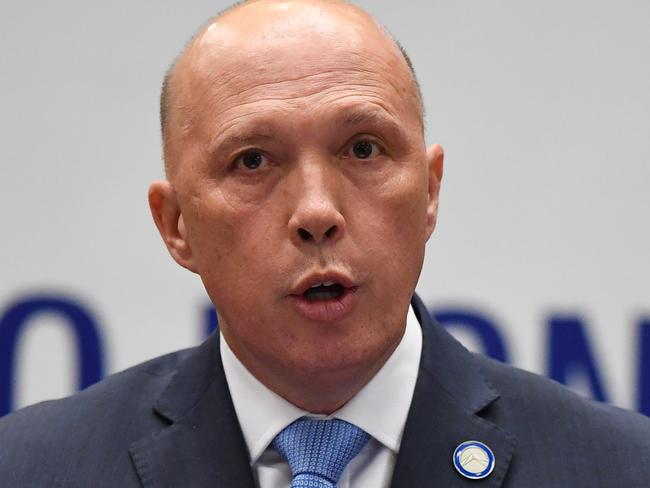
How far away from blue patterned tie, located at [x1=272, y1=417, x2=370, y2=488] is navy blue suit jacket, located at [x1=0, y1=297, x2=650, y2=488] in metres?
0.09

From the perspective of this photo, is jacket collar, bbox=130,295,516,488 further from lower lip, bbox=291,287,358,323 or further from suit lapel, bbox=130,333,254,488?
lower lip, bbox=291,287,358,323

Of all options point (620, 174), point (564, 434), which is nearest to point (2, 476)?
point (564, 434)

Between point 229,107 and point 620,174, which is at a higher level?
point 229,107

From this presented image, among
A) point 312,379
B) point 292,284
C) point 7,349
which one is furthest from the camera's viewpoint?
point 7,349

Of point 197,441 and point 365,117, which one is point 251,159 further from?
point 197,441

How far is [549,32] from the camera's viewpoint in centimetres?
384

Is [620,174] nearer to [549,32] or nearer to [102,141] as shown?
[549,32]

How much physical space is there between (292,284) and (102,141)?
1.90 m

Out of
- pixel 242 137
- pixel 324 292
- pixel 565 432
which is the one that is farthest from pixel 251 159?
pixel 565 432

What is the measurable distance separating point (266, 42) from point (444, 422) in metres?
0.80

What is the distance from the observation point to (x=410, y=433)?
2.21 meters

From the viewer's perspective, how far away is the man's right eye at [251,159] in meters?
2.13

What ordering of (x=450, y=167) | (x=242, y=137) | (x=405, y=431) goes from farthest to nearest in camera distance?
(x=450, y=167), (x=405, y=431), (x=242, y=137)

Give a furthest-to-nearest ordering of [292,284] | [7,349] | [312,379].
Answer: [7,349] → [312,379] → [292,284]
